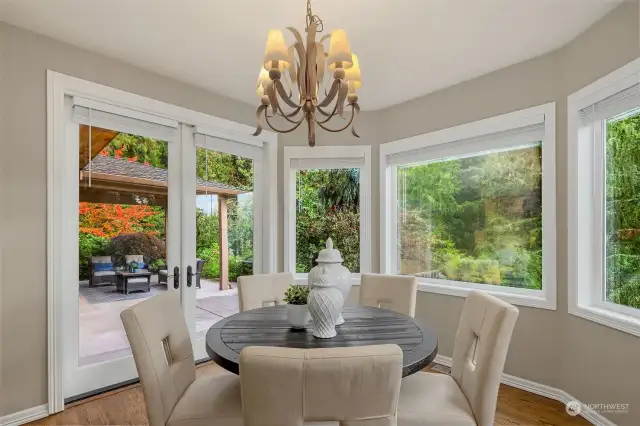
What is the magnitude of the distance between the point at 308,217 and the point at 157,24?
2.33 metres

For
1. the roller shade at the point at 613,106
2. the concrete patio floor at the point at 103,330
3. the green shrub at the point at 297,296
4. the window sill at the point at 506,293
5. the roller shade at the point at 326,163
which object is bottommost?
the concrete patio floor at the point at 103,330

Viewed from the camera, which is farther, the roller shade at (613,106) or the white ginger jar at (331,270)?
the roller shade at (613,106)

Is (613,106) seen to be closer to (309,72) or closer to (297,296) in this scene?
(309,72)

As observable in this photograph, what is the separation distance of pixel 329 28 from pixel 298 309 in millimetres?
1716

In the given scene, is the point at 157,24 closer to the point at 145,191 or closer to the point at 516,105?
the point at 145,191

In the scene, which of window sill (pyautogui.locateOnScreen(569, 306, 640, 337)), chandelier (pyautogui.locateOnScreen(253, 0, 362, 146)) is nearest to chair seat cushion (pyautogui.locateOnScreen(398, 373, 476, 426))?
window sill (pyautogui.locateOnScreen(569, 306, 640, 337))

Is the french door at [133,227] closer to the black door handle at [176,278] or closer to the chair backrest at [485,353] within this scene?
the black door handle at [176,278]

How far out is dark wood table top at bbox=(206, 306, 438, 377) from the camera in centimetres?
151

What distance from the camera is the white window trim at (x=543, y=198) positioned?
2717 millimetres

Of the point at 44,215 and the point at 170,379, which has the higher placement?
the point at 44,215

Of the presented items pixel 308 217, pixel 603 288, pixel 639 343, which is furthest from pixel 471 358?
pixel 308 217

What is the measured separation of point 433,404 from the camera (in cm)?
160

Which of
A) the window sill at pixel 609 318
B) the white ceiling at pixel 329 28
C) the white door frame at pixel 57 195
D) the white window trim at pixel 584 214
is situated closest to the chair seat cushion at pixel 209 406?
the white door frame at pixel 57 195

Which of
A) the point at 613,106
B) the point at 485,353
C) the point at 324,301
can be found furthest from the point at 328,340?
the point at 613,106
